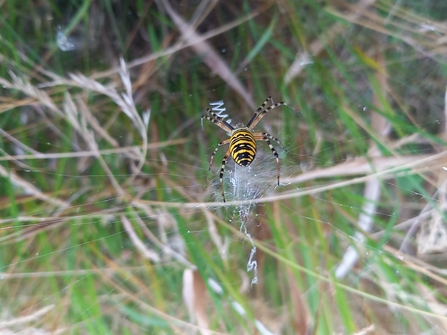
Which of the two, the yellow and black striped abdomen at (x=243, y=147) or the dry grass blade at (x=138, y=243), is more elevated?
the yellow and black striped abdomen at (x=243, y=147)

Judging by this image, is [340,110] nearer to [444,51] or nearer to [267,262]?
[444,51]

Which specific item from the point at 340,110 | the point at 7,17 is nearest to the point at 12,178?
the point at 7,17

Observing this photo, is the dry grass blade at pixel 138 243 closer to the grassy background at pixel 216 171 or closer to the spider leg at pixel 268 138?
the grassy background at pixel 216 171

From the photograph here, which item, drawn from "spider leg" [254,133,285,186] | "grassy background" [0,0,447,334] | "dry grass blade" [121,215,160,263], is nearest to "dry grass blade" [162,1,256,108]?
"grassy background" [0,0,447,334]

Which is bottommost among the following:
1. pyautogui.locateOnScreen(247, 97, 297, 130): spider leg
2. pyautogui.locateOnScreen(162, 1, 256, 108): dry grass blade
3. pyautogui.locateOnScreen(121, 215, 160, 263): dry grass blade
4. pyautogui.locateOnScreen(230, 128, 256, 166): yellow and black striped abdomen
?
pyautogui.locateOnScreen(121, 215, 160, 263): dry grass blade

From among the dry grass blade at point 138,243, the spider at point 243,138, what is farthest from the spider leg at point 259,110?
the dry grass blade at point 138,243

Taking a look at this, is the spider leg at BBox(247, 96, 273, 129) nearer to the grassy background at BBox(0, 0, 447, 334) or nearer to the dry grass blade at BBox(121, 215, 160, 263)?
the grassy background at BBox(0, 0, 447, 334)
